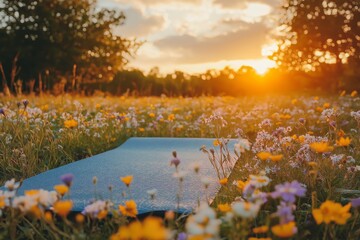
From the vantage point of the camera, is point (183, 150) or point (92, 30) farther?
point (92, 30)

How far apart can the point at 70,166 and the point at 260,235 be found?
1.82 meters

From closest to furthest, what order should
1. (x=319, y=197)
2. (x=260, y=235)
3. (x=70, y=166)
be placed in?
(x=260, y=235) → (x=319, y=197) → (x=70, y=166)

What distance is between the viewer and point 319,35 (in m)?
15.3

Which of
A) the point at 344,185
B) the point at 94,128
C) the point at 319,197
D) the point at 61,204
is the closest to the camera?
the point at 61,204

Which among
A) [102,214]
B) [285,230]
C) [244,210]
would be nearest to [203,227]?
[244,210]

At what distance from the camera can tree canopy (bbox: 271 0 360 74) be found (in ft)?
48.3

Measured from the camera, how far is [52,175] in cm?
300

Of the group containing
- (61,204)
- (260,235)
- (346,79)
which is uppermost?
(346,79)

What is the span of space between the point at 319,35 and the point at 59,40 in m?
11.6

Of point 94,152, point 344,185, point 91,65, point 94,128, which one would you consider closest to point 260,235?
point 344,185

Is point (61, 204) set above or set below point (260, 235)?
above

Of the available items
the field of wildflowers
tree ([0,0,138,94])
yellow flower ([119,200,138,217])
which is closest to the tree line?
tree ([0,0,138,94])

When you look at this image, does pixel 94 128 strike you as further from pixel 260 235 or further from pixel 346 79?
pixel 346 79

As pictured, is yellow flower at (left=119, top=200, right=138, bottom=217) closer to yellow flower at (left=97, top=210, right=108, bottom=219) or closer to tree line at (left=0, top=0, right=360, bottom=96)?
yellow flower at (left=97, top=210, right=108, bottom=219)
